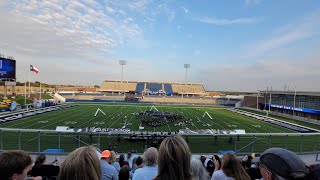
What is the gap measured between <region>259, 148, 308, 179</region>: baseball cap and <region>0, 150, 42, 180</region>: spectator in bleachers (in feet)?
7.04

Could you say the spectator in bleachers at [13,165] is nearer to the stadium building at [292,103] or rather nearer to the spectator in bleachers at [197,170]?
the spectator in bleachers at [197,170]

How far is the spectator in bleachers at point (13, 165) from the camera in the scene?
2.38 meters

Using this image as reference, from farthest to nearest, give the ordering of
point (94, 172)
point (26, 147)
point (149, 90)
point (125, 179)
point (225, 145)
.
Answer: point (149, 90)
point (225, 145)
point (26, 147)
point (125, 179)
point (94, 172)

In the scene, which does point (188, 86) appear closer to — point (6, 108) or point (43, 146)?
point (6, 108)

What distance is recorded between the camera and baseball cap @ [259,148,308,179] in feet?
5.86

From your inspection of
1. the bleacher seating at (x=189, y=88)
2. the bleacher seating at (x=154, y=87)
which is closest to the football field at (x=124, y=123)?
the bleacher seating at (x=189, y=88)

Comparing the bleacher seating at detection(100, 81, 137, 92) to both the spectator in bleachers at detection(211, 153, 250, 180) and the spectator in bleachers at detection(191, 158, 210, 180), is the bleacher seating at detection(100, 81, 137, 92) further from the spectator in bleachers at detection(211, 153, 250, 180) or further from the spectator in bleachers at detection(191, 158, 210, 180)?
the spectator in bleachers at detection(211, 153, 250, 180)

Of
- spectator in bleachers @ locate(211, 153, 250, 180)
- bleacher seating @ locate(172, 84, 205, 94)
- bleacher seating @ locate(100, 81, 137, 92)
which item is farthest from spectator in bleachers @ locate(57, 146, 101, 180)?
bleacher seating @ locate(172, 84, 205, 94)

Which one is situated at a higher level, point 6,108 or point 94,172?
point 94,172

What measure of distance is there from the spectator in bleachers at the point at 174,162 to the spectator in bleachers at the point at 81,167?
57 centimetres

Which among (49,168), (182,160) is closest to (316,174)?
(182,160)

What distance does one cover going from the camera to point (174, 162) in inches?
95.7

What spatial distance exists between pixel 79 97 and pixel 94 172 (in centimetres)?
8777

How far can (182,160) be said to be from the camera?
8.07ft
